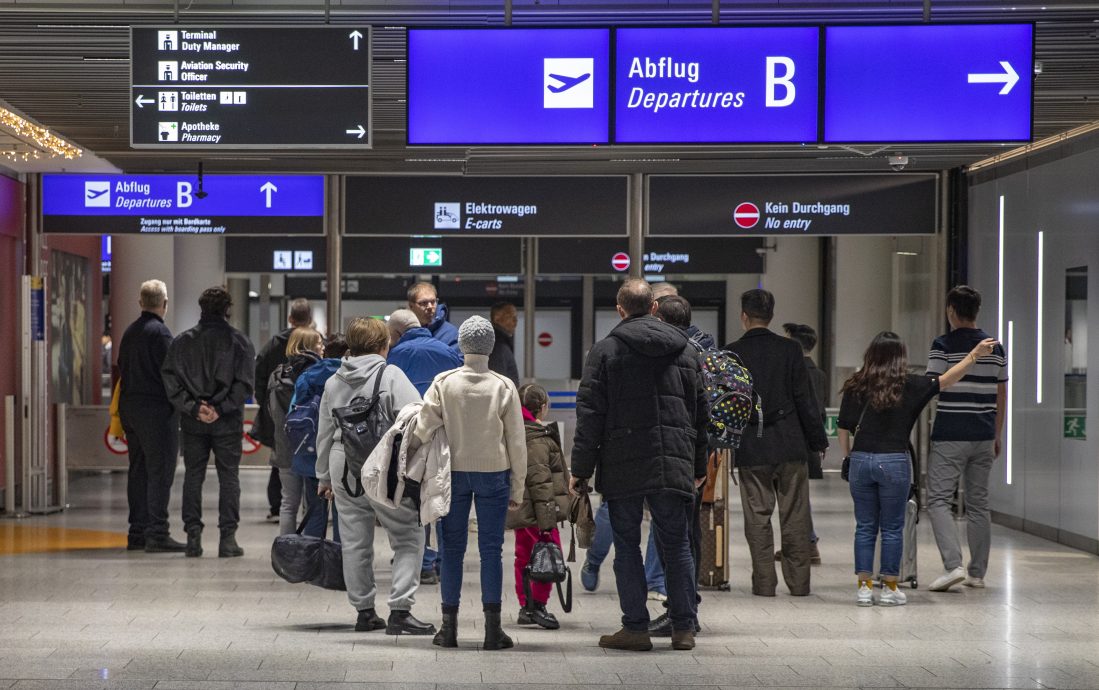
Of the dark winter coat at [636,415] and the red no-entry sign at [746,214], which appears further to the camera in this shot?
the red no-entry sign at [746,214]

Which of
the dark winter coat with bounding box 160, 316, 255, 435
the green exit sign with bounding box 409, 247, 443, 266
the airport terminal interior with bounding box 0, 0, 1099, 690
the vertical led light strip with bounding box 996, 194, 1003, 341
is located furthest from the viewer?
the green exit sign with bounding box 409, 247, 443, 266

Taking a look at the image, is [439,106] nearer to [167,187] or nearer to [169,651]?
[169,651]

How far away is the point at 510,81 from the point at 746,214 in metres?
4.77

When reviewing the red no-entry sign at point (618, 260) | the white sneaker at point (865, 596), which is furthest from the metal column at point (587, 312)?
the white sneaker at point (865, 596)

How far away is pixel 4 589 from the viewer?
814 centimetres

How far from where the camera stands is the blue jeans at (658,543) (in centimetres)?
632

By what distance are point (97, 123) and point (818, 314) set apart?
37.0 ft

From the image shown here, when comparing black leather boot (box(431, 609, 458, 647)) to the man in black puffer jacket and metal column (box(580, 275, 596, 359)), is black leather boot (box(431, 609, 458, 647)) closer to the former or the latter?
the man in black puffer jacket

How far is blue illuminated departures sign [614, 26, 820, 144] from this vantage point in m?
7.30

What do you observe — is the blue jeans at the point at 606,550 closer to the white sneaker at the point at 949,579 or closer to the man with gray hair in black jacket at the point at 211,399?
the white sneaker at the point at 949,579

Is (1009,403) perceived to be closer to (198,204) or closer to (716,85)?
(716,85)

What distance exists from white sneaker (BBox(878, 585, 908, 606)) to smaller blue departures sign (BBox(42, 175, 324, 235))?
6.19m

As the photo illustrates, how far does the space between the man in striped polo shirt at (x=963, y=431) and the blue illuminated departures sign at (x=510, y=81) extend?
2.54 meters

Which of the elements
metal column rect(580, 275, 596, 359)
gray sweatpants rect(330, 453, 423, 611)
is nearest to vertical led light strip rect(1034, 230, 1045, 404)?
gray sweatpants rect(330, 453, 423, 611)
